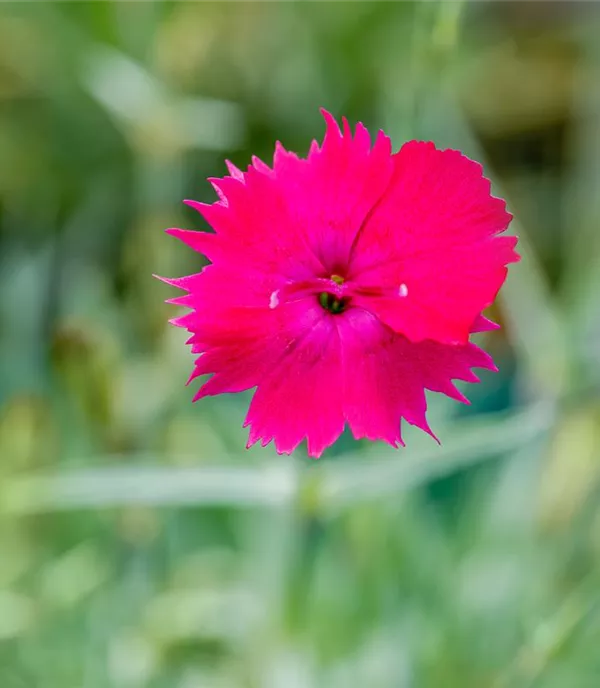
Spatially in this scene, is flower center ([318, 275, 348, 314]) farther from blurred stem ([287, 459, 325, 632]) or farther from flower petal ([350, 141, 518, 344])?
blurred stem ([287, 459, 325, 632])

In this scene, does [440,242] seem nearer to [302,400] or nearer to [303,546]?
[302,400]

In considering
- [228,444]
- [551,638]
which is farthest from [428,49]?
[228,444]

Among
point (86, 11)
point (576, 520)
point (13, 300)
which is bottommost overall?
point (576, 520)

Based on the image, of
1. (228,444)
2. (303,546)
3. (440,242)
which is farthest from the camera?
(228,444)

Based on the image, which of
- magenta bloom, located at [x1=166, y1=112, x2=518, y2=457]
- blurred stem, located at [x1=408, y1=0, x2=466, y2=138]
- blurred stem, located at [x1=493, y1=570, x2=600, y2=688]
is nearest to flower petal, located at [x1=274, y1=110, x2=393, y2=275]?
magenta bloom, located at [x1=166, y1=112, x2=518, y2=457]

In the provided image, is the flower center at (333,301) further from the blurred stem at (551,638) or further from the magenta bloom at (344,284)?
the blurred stem at (551,638)

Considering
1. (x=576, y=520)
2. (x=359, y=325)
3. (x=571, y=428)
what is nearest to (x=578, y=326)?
(x=576, y=520)

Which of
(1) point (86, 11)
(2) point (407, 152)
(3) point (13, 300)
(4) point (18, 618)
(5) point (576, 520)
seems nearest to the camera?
(2) point (407, 152)

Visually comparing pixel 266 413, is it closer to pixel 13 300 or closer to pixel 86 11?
pixel 13 300
